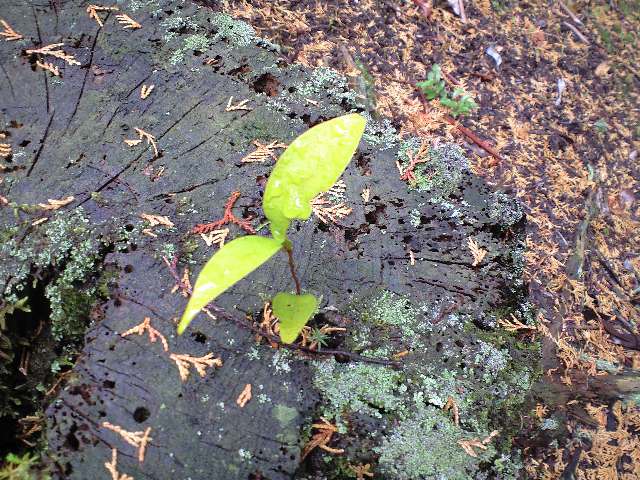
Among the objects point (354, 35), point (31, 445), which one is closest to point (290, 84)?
point (31, 445)

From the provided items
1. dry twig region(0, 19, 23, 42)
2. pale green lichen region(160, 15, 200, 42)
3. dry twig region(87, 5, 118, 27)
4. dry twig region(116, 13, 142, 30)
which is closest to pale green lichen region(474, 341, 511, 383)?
pale green lichen region(160, 15, 200, 42)

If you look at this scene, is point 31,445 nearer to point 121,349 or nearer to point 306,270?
point 121,349

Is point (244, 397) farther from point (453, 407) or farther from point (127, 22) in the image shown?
point (127, 22)

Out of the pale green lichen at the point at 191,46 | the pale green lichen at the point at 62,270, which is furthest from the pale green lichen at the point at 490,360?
the pale green lichen at the point at 191,46

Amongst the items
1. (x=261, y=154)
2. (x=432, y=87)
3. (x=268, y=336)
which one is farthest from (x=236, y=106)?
(x=432, y=87)

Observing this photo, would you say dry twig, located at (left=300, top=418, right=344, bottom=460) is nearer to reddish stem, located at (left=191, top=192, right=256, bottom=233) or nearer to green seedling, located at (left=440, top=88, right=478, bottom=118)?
reddish stem, located at (left=191, top=192, right=256, bottom=233)

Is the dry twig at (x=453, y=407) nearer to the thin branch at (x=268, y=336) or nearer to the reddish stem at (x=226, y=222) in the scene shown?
the thin branch at (x=268, y=336)
